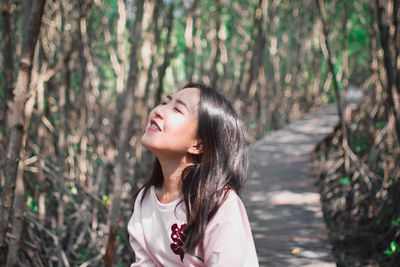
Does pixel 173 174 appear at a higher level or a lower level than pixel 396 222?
higher

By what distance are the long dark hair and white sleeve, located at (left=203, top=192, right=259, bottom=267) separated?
0.03 meters

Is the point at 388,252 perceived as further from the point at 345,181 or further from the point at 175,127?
the point at 175,127

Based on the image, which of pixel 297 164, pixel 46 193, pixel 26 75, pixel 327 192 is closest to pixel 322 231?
pixel 297 164

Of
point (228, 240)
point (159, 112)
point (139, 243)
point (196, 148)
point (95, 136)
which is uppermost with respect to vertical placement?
point (159, 112)

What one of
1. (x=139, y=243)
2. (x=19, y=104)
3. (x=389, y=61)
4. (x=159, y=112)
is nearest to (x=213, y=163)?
(x=159, y=112)

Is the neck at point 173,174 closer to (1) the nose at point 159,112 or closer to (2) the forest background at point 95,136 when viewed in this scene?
(1) the nose at point 159,112

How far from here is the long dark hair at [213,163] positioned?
49.5 inches

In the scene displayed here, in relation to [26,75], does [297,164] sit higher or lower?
lower

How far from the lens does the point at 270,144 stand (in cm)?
472

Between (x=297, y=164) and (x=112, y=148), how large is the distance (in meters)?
1.76

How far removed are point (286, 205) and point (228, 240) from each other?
192cm

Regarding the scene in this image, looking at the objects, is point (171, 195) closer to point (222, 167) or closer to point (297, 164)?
point (222, 167)

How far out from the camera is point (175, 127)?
1275mm

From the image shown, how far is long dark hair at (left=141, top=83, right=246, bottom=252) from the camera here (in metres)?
1.26
